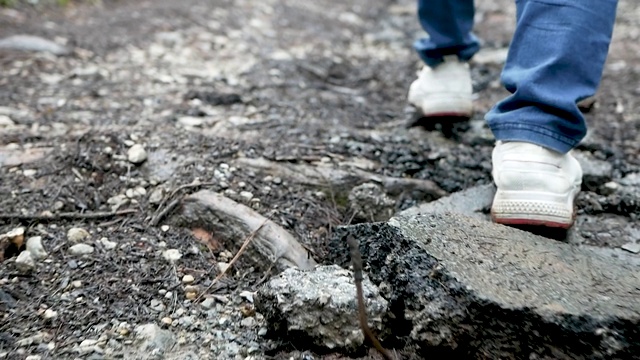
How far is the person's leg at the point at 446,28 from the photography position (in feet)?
8.44

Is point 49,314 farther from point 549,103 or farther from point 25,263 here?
point 549,103

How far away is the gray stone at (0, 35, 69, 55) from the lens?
357cm

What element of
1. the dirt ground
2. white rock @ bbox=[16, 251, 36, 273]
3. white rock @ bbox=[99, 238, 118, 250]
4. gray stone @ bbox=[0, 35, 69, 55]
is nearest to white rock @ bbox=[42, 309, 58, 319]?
the dirt ground

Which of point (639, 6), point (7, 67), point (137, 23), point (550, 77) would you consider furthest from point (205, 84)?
point (639, 6)

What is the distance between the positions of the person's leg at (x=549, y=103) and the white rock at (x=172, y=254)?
35.3 inches

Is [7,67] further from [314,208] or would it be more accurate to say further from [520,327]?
[520,327]

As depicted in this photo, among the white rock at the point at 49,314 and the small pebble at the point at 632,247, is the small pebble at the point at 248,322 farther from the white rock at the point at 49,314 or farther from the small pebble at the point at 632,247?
the small pebble at the point at 632,247

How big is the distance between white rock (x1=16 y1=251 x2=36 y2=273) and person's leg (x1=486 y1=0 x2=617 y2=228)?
1.26 metres

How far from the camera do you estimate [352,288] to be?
4.91 feet

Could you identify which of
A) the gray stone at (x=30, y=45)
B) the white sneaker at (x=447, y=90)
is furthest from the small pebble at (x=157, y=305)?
the gray stone at (x=30, y=45)

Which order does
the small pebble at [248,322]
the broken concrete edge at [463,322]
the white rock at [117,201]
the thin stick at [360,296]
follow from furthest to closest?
the white rock at [117,201] < the small pebble at [248,322] < the broken concrete edge at [463,322] < the thin stick at [360,296]

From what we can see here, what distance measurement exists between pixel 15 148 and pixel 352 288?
1.46m

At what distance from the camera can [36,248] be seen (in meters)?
1.74

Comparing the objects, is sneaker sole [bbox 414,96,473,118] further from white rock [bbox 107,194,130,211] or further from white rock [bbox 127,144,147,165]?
white rock [bbox 107,194,130,211]
